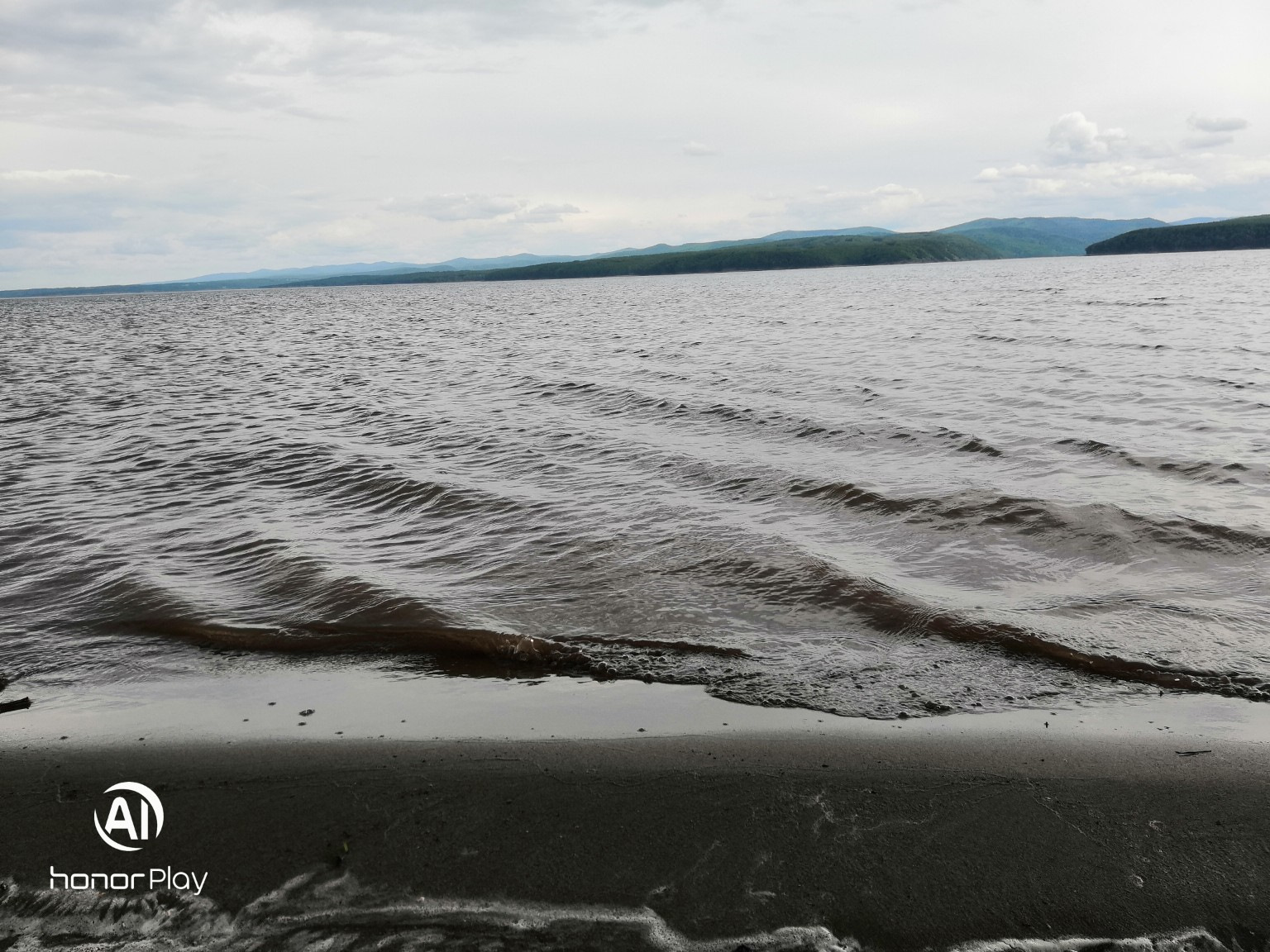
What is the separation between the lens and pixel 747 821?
463 cm

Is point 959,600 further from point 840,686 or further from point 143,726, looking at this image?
point 143,726

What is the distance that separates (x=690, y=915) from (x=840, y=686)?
3.06m

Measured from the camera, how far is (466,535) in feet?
37.2

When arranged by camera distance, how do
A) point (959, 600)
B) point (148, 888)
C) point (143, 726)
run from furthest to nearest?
point (959, 600) → point (143, 726) → point (148, 888)

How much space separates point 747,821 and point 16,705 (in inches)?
227

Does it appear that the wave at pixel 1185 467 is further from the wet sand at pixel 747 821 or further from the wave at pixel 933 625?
the wet sand at pixel 747 821

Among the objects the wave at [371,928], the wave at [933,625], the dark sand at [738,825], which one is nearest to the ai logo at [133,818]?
the dark sand at [738,825]

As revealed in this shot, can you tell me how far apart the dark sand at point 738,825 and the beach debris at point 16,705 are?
42.5 inches

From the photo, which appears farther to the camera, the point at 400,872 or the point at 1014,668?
the point at 1014,668

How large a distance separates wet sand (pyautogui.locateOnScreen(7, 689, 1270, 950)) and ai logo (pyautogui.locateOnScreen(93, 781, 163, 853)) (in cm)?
8

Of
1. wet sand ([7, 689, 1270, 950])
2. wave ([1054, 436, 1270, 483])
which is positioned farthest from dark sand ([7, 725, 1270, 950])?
wave ([1054, 436, 1270, 483])

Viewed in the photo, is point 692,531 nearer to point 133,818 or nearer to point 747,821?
point 747,821

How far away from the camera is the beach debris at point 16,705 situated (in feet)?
21.3

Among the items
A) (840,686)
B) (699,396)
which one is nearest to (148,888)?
(840,686)
